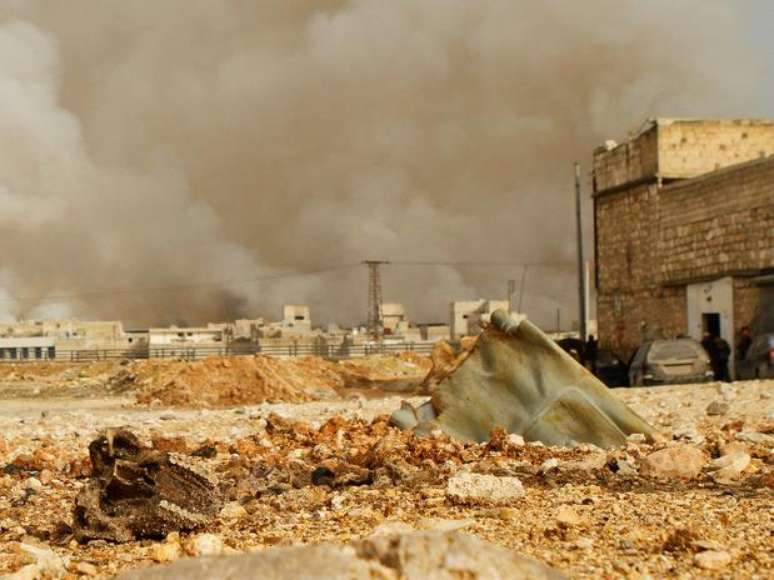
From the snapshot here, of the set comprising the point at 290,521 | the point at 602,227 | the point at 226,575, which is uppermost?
the point at 602,227

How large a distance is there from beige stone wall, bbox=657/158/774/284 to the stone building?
3 centimetres

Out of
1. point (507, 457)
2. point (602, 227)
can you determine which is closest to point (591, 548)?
point (507, 457)

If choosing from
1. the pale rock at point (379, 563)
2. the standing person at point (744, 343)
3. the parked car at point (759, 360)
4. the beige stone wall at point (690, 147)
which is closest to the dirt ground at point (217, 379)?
the beige stone wall at point (690, 147)

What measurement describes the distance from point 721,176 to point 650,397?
39.2ft

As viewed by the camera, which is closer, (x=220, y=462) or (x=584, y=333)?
(x=220, y=462)

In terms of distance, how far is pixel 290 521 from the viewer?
6840mm

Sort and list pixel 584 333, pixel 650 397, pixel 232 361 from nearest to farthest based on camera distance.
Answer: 1. pixel 650 397
2. pixel 232 361
3. pixel 584 333

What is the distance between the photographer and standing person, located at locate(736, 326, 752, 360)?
23969 millimetres

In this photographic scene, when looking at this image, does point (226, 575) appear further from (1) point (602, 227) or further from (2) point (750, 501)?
(1) point (602, 227)

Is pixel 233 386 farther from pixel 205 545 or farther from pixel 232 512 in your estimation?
pixel 205 545

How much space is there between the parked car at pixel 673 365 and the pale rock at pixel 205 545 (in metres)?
15.8

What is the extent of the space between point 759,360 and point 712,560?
17591 millimetres

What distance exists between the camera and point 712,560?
16.3ft

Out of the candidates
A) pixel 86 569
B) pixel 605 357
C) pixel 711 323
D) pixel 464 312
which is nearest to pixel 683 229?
pixel 711 323
